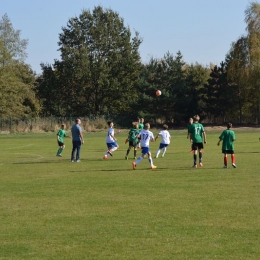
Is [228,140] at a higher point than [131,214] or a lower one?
higher

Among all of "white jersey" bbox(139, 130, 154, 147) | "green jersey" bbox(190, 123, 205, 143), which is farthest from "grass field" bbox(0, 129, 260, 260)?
"green jersey" bbox(190, 123, 205, 143)

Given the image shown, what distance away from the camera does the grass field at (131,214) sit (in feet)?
30.8

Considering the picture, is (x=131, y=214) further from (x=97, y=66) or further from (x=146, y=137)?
(x=97, y=66)

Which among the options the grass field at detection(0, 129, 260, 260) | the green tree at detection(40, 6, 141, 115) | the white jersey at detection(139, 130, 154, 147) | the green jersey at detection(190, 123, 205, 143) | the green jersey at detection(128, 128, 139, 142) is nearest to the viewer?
the grass field at detection(0, 129, 260, 260)

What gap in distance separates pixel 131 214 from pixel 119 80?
69.2 m

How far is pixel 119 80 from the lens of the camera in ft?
266

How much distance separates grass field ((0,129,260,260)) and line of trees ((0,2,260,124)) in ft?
170

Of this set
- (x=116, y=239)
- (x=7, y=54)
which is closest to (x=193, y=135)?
(x=116, y=239)

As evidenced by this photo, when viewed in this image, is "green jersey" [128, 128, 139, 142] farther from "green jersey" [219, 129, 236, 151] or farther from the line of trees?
the line of trees

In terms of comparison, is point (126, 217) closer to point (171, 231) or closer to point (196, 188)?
point (171, 231)

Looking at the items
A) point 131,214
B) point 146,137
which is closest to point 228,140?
point 146,137

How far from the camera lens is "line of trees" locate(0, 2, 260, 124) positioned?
72.6 m

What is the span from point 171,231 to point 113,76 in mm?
70927

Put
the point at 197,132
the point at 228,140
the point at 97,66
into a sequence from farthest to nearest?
the point at 97,66 → the point at 197,132 → the point at 228,140
